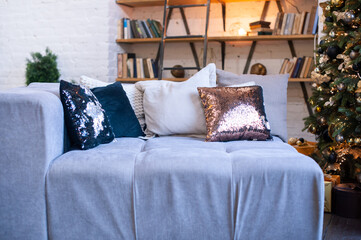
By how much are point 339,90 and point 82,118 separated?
6.00ft

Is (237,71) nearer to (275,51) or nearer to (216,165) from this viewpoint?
(275,51)

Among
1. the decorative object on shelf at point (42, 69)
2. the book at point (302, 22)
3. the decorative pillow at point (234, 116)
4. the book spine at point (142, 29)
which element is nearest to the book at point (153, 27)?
the book spine at point (142, 29)

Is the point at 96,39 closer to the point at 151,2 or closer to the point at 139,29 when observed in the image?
the point at 139,29

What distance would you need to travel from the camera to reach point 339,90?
2.93 m

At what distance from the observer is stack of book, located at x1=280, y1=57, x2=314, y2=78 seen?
4379mm

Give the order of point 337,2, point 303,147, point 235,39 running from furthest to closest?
point 235,39 → point 303,147 → point 337,2

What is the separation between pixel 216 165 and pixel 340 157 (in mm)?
1525

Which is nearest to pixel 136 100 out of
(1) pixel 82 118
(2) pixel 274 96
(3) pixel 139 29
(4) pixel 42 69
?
(1) pixel 82 118

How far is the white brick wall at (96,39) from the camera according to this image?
4.79 meters

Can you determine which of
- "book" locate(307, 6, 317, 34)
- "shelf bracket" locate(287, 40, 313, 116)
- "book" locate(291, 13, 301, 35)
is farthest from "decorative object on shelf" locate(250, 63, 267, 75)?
"book" locate(307, 6, 317, 34)

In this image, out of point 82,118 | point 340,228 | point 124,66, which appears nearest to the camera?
point 82,118

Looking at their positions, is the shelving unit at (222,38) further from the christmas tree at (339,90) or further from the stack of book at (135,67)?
the christmas tree at (339,90)

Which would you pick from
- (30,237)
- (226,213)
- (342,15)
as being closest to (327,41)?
(342,15)

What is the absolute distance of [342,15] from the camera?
2936 mm
